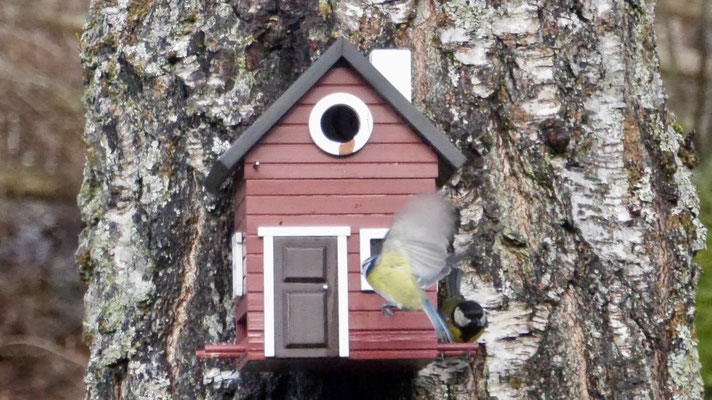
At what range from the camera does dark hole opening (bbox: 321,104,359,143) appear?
9.36 feet

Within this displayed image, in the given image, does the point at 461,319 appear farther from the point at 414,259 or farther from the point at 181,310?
the point at 181,310

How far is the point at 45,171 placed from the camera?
309 inches

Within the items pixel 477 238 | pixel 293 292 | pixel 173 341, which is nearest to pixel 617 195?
pixel 477 238

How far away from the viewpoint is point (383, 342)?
2643 millimetres

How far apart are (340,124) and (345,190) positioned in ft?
1.02

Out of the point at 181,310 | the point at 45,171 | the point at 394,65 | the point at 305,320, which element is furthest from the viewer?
the point at 45,171

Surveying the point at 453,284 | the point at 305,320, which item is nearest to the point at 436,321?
the point at 305,320

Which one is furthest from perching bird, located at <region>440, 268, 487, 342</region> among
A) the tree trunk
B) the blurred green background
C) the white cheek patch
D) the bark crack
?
the blurred green background

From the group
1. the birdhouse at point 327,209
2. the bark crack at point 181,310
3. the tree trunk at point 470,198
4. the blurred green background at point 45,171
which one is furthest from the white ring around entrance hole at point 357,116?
the blurred green background at point 45,171

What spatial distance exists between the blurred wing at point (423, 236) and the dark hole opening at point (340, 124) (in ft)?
1.10

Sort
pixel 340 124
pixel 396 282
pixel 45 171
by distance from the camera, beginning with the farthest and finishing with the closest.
A: pixel 45 171
pixel 340 124
pixel 396 282

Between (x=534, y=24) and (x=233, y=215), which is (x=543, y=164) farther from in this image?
(x=233, y=215)

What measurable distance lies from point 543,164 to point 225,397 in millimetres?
1178

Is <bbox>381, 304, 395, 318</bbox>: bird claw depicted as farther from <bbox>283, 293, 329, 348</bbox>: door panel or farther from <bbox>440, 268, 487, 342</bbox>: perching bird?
<bbox>440, 268, 487, 342</bbox>: perching bird
